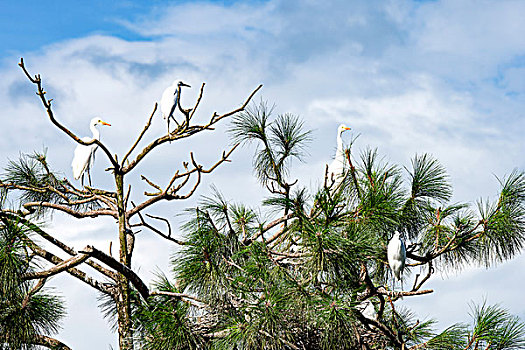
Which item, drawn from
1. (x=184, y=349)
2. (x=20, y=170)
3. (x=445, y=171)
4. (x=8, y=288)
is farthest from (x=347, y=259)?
(x=20, y=170)

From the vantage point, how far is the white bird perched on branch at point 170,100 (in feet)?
11.7

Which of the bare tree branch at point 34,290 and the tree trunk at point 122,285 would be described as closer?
the tree trunk at point 122,285

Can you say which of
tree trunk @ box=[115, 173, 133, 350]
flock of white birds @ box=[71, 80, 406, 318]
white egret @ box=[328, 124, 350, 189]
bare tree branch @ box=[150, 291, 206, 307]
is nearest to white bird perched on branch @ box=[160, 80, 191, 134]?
flock of white birds @ box=[71, 80, 406, 318]

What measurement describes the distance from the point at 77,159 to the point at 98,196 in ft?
2.85

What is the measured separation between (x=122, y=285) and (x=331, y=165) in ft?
4.49

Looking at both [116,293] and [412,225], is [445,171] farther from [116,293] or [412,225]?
[116,293]

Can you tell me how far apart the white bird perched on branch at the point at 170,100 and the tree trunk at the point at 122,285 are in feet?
1.79

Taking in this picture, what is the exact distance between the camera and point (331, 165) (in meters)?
3.70

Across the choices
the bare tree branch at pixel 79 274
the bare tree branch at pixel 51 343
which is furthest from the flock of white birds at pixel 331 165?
the bare tree branch at pixel 51 343

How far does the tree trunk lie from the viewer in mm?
2998

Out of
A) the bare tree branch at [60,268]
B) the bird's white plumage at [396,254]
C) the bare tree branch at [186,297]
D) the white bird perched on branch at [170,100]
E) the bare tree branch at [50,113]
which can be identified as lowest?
the bare tree branch at [186,297]

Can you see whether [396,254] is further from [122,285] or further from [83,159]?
[83,159]

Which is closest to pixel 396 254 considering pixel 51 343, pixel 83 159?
pixel 51 343

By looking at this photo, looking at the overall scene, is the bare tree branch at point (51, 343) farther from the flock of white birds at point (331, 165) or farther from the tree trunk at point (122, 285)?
the flock of white birds at point (331, 165)
